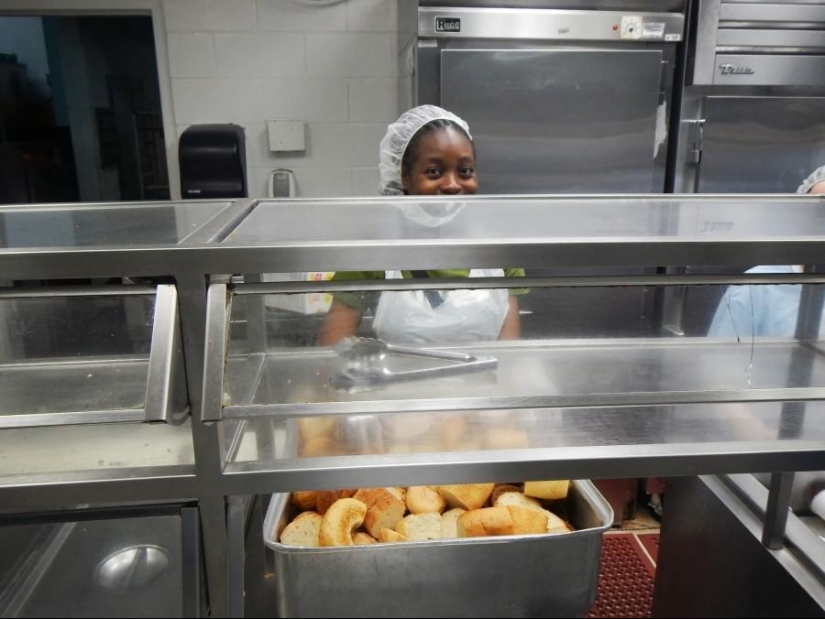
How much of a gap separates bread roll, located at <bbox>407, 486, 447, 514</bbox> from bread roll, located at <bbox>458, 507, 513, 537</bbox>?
6 centimetres

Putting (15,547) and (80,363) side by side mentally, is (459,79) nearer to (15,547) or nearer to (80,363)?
(80,363)

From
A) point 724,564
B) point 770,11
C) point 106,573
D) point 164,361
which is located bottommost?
point 724,564

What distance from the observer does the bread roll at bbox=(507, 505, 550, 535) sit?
2.31ft

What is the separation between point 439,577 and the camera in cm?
64

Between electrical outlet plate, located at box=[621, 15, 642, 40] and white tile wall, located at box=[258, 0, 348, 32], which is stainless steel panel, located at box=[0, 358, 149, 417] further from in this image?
white tile wall, located at box=[258, 0, 348, 32]

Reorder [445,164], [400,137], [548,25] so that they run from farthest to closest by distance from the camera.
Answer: [548,25] < [400,137] < [445,164]

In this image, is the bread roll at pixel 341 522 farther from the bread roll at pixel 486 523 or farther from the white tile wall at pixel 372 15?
the white tile wall at pixel 372 15

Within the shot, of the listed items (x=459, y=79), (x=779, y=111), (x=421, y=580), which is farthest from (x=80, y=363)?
(x=779, y=111)

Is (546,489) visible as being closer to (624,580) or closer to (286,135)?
(624,580)

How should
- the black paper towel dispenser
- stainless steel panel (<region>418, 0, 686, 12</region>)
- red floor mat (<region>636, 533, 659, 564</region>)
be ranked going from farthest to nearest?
the black paper towel dispenser, stainless steel panel (<region>418, 0, 686, 12</region>), red floor mat (<region>636, 533, 659, 564</region>)

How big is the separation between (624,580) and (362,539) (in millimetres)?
696

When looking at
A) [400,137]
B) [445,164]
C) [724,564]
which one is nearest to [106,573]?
[724,564]

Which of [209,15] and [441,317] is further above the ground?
[209,15]

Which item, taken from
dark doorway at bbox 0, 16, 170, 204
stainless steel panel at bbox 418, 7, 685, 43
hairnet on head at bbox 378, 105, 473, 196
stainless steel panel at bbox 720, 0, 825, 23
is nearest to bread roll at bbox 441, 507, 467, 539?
hairnet on head at bbox 378, 105, 473, 196
